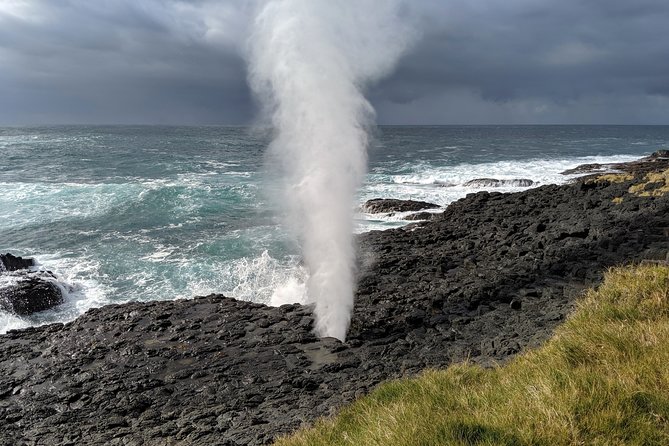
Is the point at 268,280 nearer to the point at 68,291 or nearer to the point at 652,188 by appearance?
the point at 68,291

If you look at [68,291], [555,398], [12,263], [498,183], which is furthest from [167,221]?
[555,398]

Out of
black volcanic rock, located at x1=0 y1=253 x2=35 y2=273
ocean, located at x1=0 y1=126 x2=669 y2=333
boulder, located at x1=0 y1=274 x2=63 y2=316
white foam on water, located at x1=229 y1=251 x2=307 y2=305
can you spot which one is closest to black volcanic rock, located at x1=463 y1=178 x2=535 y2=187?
ocean, located at x1=0 y1=126 x2=669 y2=333

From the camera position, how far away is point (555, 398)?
171 inches

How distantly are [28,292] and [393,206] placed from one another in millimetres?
20687

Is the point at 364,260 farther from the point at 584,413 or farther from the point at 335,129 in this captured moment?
the point at 584,413

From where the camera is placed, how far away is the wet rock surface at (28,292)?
16.2 meters

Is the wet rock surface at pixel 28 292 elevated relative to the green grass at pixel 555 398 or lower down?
lower down

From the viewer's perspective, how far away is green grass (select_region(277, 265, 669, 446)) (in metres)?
4.02

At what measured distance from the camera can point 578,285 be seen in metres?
11.9

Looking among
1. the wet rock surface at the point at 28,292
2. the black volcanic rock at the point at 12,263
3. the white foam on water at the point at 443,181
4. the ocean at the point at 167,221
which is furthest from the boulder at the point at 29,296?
the white foam on water at the point at 443,181

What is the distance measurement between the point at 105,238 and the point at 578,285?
2236cm

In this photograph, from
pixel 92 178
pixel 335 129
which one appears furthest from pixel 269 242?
pixel 92 178

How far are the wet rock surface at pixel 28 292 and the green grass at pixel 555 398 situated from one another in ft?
47.3

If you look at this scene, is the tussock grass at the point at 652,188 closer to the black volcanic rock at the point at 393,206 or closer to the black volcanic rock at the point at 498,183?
the black volcanic rock at the point at 393,206
